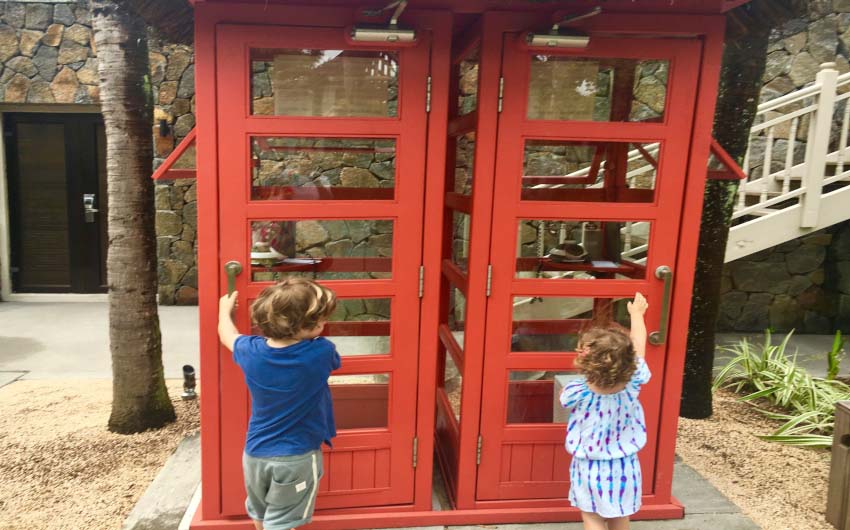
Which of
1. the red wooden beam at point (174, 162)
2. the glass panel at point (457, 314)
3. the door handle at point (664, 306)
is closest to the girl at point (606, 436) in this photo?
the door handle at point (664, 306)

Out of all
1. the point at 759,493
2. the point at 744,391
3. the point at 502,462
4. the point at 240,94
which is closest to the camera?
the point at 240,94

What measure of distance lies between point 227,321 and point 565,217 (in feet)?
4.71

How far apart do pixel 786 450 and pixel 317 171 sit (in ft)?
11.0

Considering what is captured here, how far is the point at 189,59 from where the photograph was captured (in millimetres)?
6723

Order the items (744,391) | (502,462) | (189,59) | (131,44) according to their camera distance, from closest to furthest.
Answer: (502,462) → (131,44) → (744,391) → (189,59)

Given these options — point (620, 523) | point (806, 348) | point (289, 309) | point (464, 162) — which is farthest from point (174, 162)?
point (806, 348)

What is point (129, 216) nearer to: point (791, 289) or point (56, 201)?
point (56, 201)

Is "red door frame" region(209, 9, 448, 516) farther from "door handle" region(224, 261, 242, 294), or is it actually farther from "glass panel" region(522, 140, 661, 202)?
"glass panel" region(522, 140, 661, 202)

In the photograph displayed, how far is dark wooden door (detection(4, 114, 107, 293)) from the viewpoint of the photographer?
23.2 feet

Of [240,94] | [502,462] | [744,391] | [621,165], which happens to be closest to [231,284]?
[240,94]

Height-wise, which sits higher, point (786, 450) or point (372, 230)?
point (372, 230)

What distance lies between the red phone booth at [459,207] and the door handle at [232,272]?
0.03m

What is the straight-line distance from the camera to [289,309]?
1926 millimetres

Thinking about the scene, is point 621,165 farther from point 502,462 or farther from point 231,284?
point 231,284
